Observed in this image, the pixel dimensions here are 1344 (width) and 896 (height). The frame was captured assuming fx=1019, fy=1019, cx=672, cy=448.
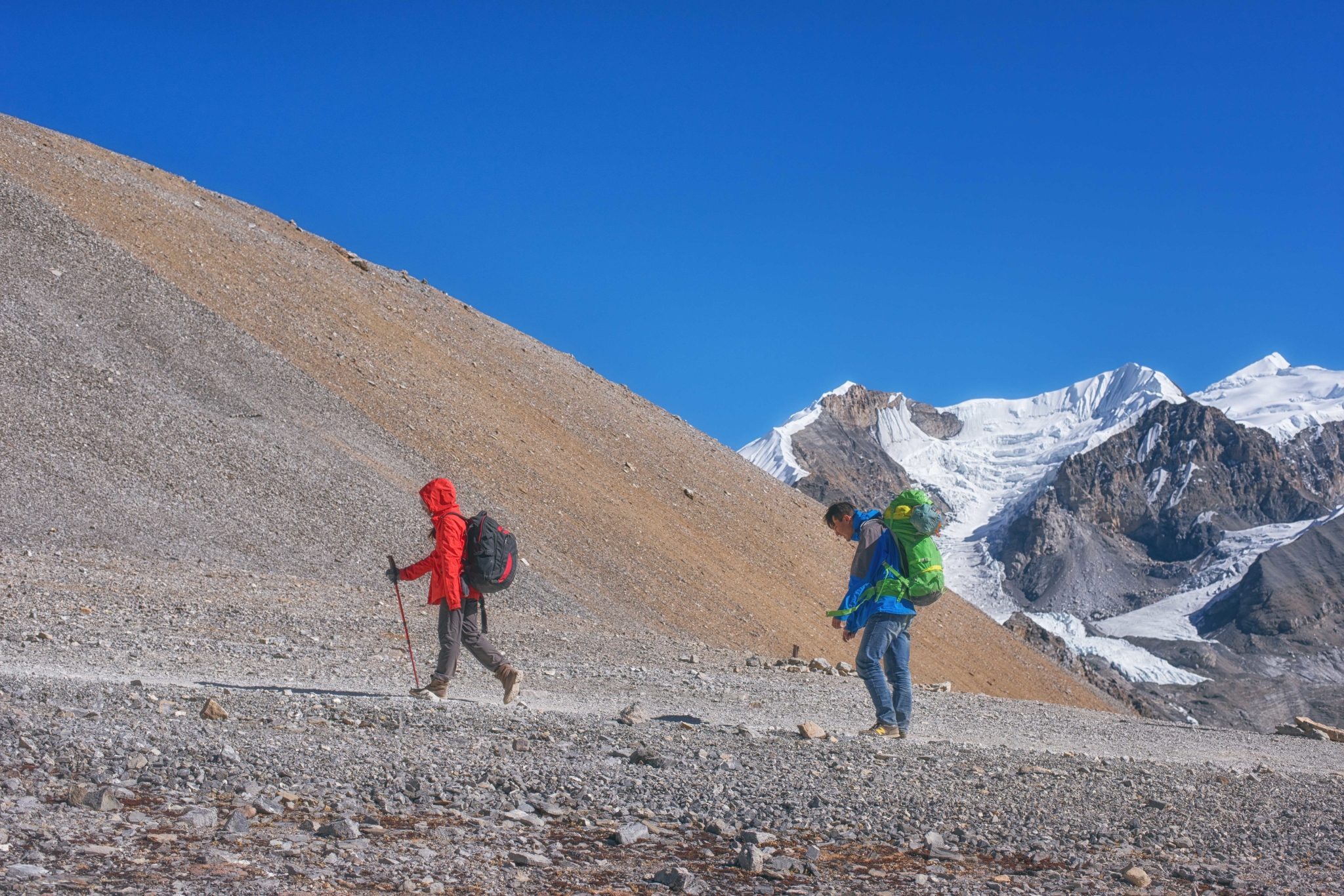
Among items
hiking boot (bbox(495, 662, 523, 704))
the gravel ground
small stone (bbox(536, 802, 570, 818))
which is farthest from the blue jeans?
small stone (bbox(536, 802, 570, 818))

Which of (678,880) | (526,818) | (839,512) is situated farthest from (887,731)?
(678,880)

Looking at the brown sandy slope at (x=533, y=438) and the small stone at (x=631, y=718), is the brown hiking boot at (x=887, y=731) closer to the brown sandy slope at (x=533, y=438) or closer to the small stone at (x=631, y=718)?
the small stone at (x=631, y=718)

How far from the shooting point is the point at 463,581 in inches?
334

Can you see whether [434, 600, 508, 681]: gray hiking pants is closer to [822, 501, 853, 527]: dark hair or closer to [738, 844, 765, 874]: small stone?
[822, 501, 853, 527]: dark hair

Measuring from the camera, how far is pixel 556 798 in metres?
5.05

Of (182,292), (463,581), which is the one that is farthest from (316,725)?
(182,292)

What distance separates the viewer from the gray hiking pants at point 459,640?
27.6ft

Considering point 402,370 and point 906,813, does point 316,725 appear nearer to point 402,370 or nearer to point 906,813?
point 906,813

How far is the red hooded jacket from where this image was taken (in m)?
8.24

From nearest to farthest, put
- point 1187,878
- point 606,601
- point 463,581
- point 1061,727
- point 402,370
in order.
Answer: point 1187,878 < point 463,581 < point 1061,727 < point 606,601 < point 402,370

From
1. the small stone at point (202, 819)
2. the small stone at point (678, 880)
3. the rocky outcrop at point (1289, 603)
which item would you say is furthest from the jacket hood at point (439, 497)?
the rocky outcrop at point (1289, 603)

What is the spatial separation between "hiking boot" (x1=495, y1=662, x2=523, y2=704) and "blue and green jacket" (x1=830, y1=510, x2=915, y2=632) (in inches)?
106

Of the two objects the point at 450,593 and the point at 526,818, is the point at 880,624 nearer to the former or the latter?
the point at 450,593

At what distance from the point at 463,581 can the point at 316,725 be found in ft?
7.52
